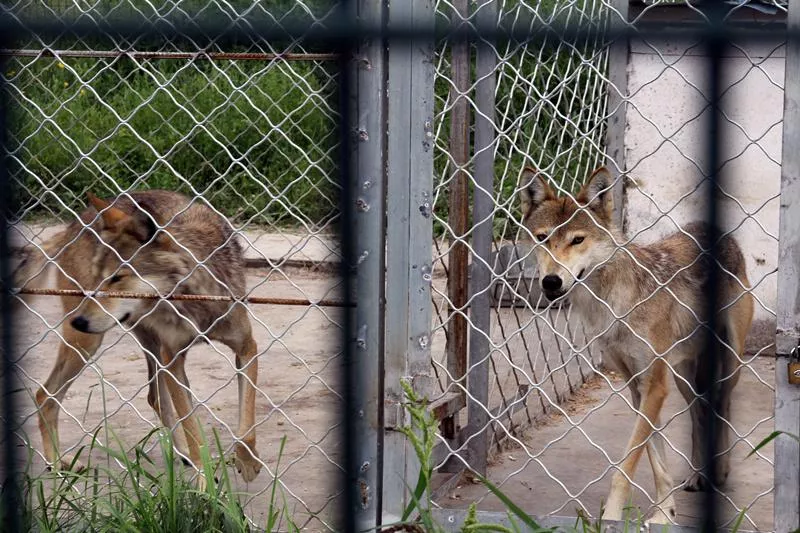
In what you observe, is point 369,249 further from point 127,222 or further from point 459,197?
point 127,222

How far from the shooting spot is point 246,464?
439 centimetres

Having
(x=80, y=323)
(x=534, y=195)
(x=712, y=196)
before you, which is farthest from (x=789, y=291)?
(x=80, y=323)

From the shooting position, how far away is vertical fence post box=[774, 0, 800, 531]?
10.1 ft

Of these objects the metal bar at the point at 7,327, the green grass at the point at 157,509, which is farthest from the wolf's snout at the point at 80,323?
the metal bar at the point at 7,327

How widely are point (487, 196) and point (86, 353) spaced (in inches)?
71.7

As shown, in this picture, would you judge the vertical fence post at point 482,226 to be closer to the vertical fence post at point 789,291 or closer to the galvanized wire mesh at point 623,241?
the galvanized wire mesh at point 623,241

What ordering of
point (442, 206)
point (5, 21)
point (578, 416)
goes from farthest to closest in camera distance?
point (442, 206) < point (578, 416) < point (5, 21)

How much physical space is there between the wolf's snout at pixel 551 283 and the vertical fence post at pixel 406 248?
1024 mm

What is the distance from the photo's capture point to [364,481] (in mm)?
3326

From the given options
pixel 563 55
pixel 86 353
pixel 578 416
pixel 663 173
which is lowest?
pixel 578 416

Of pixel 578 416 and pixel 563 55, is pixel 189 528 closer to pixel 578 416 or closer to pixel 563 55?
pixel 578 416

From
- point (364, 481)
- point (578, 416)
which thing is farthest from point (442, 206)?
point (364, 481)

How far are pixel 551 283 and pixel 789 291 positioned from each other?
1315 millimetres

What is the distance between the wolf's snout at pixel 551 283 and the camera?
440 cm
